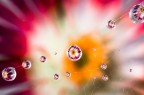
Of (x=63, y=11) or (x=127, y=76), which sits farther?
(x=127, y=76)

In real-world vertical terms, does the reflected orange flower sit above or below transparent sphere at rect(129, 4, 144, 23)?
below

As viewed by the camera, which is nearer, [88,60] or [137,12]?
[137,12]

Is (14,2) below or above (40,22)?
above

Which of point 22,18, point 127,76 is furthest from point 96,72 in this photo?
point 22,18

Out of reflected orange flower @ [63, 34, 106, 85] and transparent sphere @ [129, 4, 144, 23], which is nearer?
transparent sphere @ [129, 4, 144, 23]

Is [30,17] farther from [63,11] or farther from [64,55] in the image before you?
[64,55]

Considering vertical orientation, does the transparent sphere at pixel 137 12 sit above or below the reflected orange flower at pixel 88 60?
above

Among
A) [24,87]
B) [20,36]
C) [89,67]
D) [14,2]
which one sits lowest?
[24,87]

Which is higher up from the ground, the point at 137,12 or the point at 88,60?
the point at 137,12
